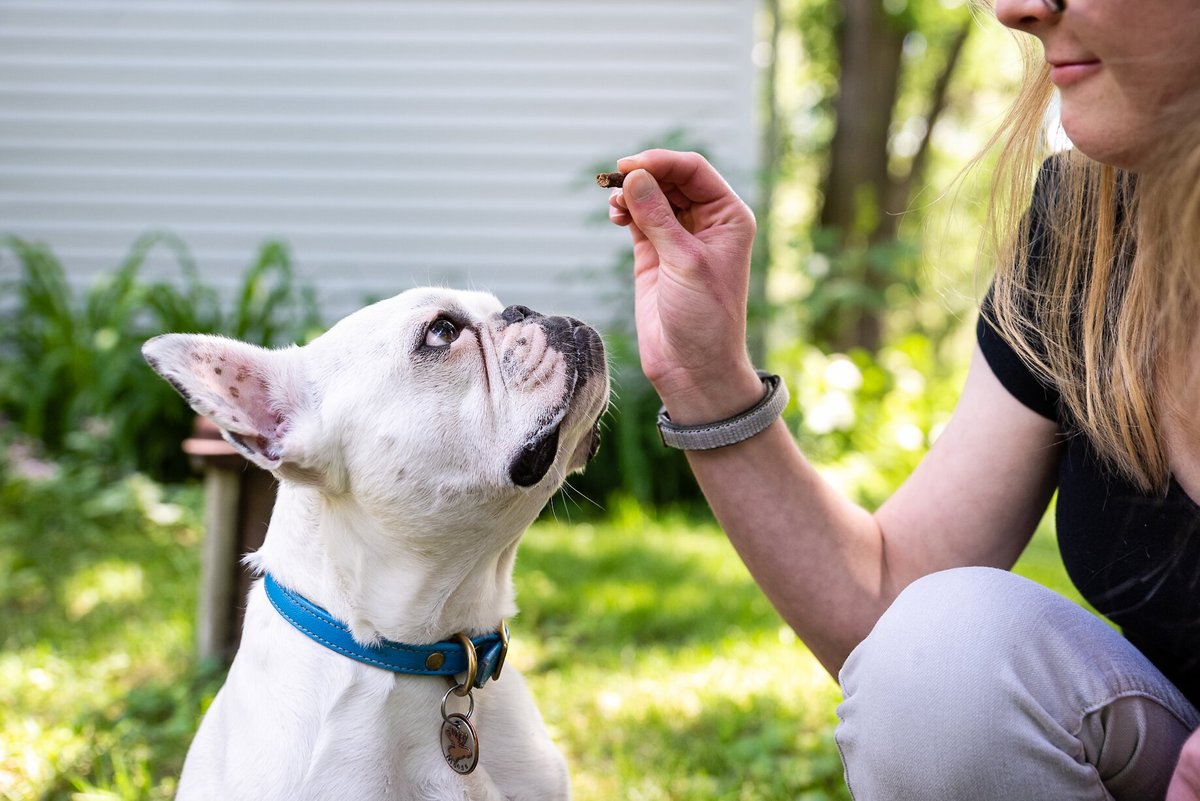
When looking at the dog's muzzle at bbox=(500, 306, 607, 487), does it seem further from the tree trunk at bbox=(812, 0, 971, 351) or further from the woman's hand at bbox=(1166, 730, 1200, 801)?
the tree trunk at bbox=(812, 0, 971, 351)

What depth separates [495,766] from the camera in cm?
187

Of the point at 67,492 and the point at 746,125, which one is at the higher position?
the point at 746,125

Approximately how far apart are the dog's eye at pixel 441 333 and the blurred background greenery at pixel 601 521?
0.81 meters

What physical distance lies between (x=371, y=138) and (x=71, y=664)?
427 centimetres

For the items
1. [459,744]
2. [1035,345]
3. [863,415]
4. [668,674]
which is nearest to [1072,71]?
[1035,345]

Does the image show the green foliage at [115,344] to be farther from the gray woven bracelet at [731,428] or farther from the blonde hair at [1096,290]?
the blonde hair at [1096,290]

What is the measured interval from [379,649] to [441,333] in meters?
0.56

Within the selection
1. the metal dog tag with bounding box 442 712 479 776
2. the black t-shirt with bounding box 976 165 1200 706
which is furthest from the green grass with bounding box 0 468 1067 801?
the black t-shirt with bounding box 976 165 1200 706

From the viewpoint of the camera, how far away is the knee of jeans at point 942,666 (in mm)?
1519

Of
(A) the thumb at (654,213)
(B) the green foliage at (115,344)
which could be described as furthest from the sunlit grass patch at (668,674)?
(B) the green foliage at (115,344)

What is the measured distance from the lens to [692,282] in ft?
5.94

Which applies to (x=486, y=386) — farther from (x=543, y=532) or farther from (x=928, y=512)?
(x=543, y=532)

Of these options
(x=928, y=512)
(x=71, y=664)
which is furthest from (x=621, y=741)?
(x=71, y=664)

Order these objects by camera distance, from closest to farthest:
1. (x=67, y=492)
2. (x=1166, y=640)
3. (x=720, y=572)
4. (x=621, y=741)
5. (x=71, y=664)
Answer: (x=1166, y=640)
(x=621, y=741)
(x=71, y=664)
(x=720, y=572)
(x=67, y=492)
